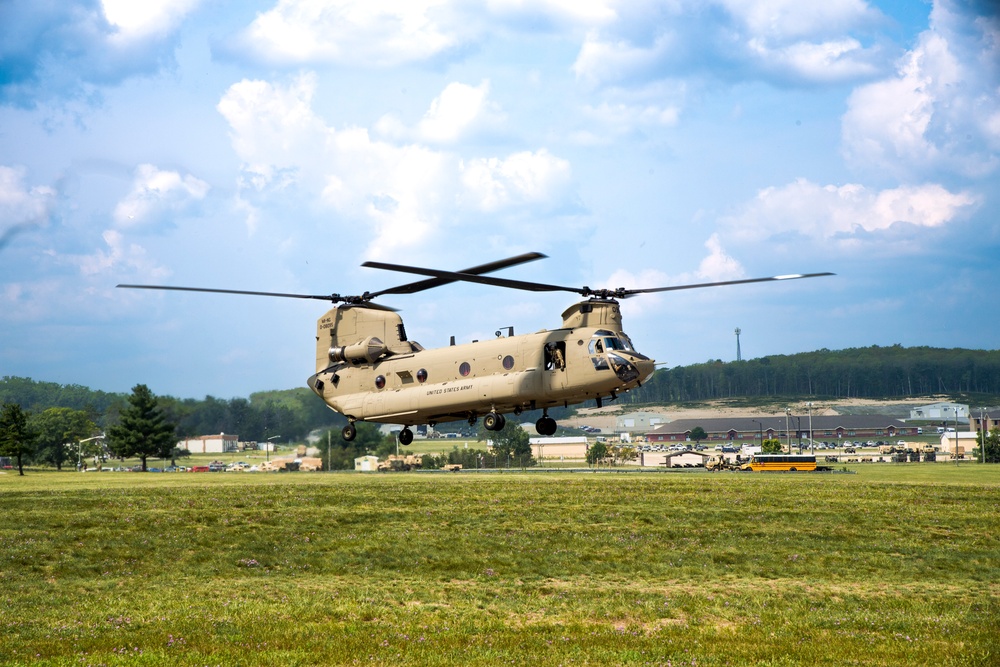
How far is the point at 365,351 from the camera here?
46625mm

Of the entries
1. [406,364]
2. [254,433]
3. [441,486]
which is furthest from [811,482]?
[254,433]

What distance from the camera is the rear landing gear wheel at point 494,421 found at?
4097cm

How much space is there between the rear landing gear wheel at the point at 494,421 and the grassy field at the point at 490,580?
6.43 m

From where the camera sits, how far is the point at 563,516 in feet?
196

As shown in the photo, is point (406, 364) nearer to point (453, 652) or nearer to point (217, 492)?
point (453, 652)

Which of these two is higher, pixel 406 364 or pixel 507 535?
pixel 406 364

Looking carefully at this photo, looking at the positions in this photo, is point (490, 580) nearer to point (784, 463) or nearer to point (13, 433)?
point (784, 463)

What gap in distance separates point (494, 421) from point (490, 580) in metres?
6.70

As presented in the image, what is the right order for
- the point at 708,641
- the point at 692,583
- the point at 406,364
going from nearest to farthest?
1. the point at 708,641
2. the point at 692,583
3. the point at 406,364

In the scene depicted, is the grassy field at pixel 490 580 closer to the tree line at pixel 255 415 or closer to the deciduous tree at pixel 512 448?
the tree line at pixel 255 415

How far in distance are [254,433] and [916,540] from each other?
118m

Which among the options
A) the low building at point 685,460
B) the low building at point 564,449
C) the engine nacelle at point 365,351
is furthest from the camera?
the low building at point 564,449

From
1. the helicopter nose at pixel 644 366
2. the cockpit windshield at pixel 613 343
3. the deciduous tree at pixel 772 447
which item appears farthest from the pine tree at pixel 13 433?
the deciduous tree at pixel 772 447

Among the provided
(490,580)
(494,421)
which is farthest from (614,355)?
(490,580)
